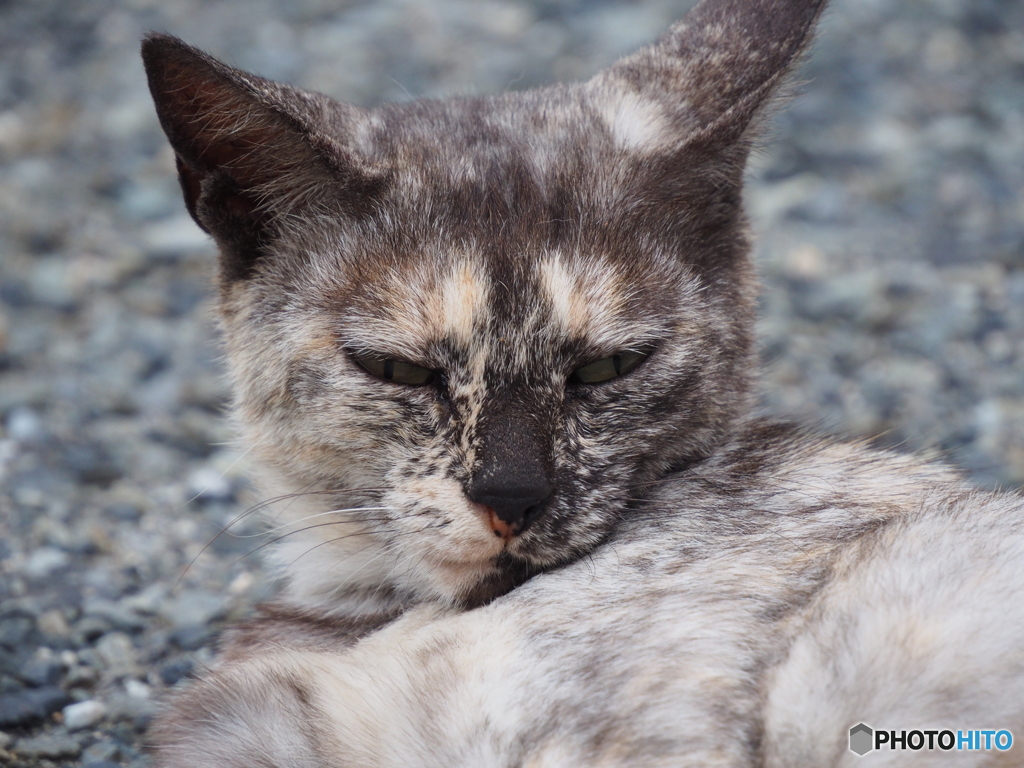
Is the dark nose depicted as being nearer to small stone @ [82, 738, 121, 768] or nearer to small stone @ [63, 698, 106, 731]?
small stone @ [82, 738, 121, 768]

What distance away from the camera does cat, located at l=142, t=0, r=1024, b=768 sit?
192 centimetres

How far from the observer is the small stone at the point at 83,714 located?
295 cm

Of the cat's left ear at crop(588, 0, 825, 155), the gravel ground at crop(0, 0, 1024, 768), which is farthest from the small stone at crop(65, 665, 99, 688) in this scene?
the cat's left ear at crop(588, 0, 825, 155)

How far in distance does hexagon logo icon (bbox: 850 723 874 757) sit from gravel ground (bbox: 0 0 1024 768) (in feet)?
4.46

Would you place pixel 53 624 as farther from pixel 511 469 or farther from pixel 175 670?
pixel 511 469

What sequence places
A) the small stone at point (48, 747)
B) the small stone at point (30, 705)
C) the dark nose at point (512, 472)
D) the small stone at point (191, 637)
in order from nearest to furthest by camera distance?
the dark nose at point (512, 472) < the small stone at point (48, 747) < the small stone at point (30, 705) < the small stone at point (191, 637)

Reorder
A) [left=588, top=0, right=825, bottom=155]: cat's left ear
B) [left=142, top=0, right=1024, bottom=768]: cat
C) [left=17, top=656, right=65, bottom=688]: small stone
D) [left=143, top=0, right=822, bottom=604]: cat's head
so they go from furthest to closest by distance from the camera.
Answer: [left=17, top=656, right=65, bottom=688]: small stone → [left=588, top=0, right=825, bottom=155]: cat's left ear → [left=143, top=0, right=822, bottom=604]: cat's head → [left=142, top=0, right=1024, bottom=768]: cat

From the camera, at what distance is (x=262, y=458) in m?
2.71

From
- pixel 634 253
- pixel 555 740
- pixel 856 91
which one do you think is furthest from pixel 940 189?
pixel 555 740

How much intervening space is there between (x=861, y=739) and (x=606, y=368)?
942 millimetres

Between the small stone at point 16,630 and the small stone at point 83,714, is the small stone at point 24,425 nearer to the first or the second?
the small stone at point 16,630

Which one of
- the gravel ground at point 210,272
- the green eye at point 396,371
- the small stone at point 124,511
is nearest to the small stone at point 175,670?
the gravel ground at point 210,272

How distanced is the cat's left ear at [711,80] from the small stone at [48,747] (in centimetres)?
214

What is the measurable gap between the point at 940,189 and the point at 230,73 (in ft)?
14.9
